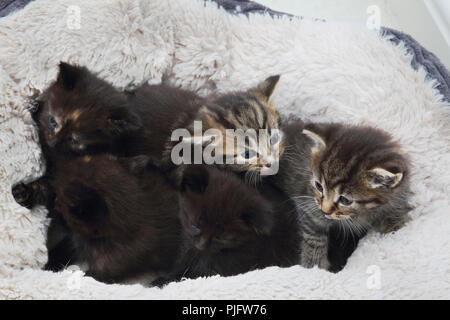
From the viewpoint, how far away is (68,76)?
1.41 meters

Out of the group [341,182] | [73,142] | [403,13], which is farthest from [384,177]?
[403,13]

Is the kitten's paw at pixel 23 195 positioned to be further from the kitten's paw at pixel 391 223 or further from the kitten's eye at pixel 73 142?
the kitten's paw at pixel 391 223

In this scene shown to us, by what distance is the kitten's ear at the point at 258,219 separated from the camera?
4.12 ft

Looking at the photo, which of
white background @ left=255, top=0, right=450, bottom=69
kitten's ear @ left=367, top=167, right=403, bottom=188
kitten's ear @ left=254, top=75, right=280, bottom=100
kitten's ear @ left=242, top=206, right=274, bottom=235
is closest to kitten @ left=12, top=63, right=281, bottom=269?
kitten's ear @ left=254, top=75, right=280, bottom=100

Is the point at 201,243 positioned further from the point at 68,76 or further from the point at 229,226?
the point at 68,76

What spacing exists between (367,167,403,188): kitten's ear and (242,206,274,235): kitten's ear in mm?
294

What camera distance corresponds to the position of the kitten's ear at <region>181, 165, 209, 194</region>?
4.40ft

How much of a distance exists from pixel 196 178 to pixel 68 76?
0.50 m

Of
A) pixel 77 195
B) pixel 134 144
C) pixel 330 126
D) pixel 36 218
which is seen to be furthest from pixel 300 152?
pixel 36 218

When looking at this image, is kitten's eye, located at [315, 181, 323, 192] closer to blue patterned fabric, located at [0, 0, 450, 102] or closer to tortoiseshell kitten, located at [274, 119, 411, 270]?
tortoiseshell kitten, located at [274, 119, 411, 270]

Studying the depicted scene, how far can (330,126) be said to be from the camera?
142 centimetres
